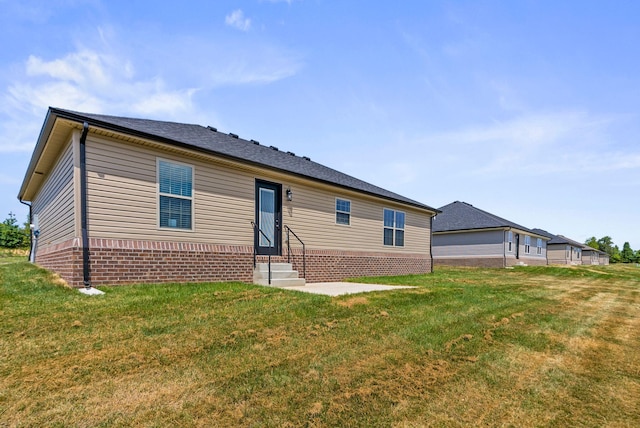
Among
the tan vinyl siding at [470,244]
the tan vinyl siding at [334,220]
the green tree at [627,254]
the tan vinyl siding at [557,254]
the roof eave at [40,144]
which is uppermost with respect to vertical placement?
the roof eave at [40,144]

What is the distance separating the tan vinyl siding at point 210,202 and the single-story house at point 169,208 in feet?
0.08

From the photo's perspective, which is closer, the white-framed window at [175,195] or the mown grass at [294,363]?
the mown grass at [294,363]

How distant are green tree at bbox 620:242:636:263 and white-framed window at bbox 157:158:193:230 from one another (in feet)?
305

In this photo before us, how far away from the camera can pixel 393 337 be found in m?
4.55

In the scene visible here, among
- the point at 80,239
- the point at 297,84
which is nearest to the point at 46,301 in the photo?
the point at 80,239

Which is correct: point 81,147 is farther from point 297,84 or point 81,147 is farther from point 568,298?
point 568,298

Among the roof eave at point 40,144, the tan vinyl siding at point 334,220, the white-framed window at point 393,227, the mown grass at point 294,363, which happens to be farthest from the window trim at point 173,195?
the white-framed window at point 393,227

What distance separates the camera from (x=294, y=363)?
354 centimetres

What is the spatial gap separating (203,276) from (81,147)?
3777 millimetres

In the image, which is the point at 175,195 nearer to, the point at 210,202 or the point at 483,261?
the point at 210,202

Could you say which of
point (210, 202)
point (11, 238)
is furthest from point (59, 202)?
point (11, 238)

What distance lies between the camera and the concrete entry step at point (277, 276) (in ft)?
27.9

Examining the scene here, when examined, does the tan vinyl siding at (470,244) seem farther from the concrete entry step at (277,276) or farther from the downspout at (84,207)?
the downspout at (84,207)

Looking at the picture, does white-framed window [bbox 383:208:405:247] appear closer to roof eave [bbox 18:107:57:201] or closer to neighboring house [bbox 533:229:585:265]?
roof eave [bbox 18:107:57:201]
